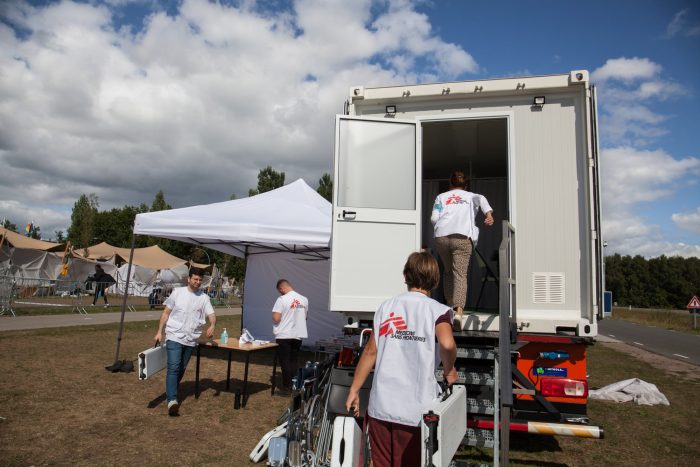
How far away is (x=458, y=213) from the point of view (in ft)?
16.0

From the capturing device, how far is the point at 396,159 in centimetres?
511

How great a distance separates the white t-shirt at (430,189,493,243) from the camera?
4.85 meters

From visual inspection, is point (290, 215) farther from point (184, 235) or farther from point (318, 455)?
point (318, 455)

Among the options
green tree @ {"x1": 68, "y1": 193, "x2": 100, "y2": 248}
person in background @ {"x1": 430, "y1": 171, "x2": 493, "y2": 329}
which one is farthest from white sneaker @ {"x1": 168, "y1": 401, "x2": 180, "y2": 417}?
green tree @ {"x1": 68, "y1": 193, "x2": 100, "y2": 248}

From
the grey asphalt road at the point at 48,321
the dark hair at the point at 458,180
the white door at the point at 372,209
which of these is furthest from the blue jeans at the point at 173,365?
the grey asphalt road at the point at 48,321

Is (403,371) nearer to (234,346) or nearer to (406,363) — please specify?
(406,363)

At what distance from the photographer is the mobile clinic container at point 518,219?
4461 mm

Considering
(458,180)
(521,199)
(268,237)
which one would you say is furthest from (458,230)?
(268,237)

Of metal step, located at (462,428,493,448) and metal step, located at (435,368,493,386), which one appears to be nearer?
metal step, located at (462,428,493,448)

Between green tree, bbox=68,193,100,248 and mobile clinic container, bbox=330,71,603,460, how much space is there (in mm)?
48498

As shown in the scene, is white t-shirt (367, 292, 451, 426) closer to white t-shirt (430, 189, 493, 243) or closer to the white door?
the white door

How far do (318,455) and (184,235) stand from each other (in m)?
5.18

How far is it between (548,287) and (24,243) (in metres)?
28.0

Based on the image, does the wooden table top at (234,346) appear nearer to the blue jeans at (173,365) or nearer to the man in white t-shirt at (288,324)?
the man in white t-shirt at (288,324)
